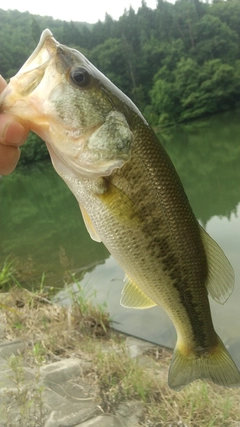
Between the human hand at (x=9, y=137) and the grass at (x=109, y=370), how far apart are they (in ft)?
7.36

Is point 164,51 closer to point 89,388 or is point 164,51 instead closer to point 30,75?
point 89,388

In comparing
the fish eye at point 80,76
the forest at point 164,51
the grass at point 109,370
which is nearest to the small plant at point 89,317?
the grass at point 109,370

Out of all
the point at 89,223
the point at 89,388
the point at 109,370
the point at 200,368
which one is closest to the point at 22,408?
the point at 89,388

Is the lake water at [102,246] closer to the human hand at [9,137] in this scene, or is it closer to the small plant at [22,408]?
the small plant at [22,408]

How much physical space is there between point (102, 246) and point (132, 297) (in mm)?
8663

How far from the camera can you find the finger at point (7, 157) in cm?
190

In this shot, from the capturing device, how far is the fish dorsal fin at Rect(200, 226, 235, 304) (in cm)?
207

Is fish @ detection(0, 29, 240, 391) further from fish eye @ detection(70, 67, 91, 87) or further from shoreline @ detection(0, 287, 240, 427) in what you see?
shoreline @ detection(0, 287, 240, 427)

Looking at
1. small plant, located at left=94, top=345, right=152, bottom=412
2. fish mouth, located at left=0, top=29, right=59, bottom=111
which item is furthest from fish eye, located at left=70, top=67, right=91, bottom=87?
small plant, located at left=94, top=345, right=152, bottom=412

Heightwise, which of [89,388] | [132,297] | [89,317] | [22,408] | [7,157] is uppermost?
[7,157]

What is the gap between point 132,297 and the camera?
218 centimetres

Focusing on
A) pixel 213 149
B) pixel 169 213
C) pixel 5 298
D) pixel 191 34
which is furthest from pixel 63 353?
pixel 191 34

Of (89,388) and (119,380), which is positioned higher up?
(119,380)

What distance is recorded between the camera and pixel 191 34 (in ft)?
213
